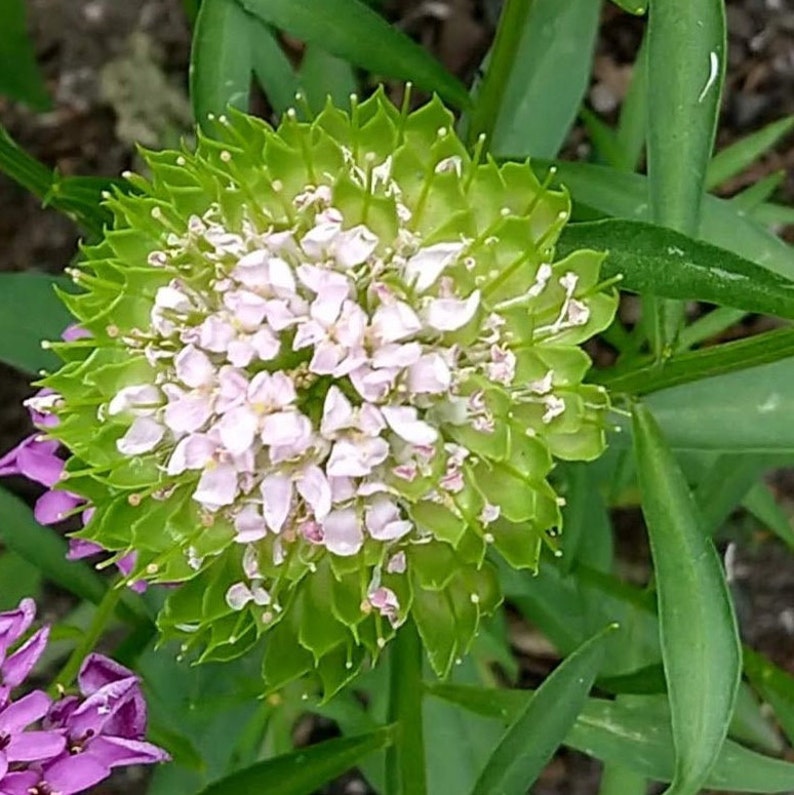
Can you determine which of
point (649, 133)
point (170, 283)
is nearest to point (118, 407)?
point (170, 283)

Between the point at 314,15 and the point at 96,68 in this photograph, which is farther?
the point at 96,68

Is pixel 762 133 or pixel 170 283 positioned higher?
pixel 170 283

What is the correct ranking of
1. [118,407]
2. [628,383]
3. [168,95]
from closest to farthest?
1. [118,407]
2. [628,383]
3. [168,95]

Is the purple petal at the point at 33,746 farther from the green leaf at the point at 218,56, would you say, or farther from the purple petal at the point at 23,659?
the green leaf at the point at 218,56

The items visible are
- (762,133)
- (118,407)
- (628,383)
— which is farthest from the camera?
(762,133)

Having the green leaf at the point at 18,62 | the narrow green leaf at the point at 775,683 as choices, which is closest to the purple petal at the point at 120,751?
the narrow green leaf at the point at 775,683

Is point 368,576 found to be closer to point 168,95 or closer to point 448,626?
point 448,626

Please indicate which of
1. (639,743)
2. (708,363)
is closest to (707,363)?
(708,363)

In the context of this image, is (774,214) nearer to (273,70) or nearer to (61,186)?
(273,70)

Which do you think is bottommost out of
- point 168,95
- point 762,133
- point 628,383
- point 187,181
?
point 168,95
